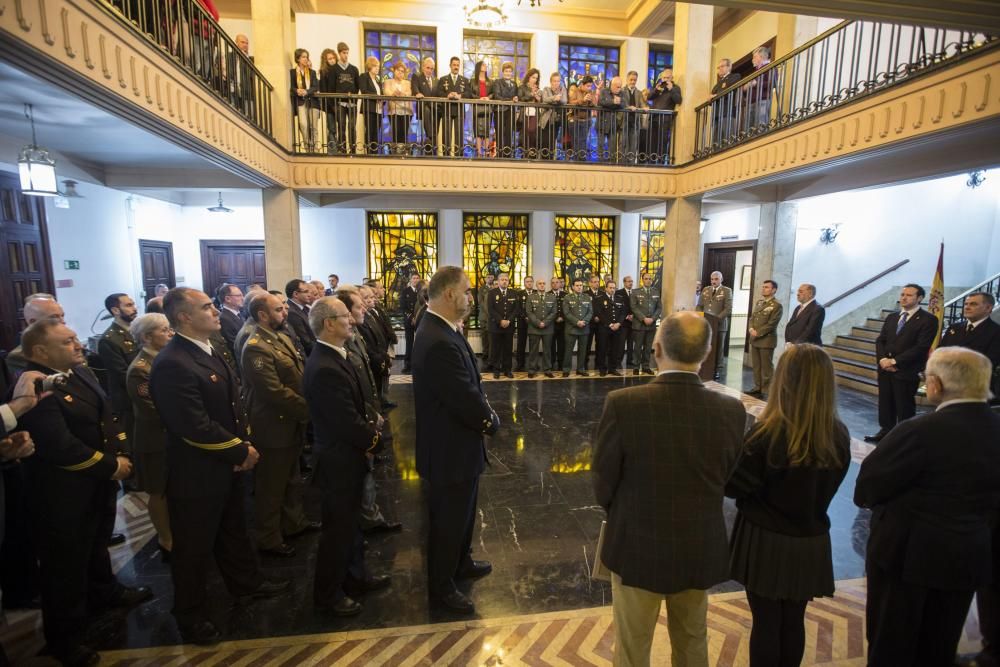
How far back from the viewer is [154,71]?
3350 mm

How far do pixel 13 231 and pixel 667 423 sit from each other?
254 inches

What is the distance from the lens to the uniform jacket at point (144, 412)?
2.53m

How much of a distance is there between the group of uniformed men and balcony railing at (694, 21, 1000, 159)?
2.40 m

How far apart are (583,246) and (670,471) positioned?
29.2ft

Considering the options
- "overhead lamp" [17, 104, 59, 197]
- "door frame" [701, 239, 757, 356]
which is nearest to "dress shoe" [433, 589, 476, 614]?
"overhead lamp" [17, 104, 59, 197]

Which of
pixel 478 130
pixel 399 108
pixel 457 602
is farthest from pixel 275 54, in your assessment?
pixel 457 602

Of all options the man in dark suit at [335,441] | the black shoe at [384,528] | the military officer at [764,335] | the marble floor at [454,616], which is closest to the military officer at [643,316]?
the military officer at [764,335]

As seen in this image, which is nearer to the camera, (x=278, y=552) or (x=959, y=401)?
(x=959, y=401)

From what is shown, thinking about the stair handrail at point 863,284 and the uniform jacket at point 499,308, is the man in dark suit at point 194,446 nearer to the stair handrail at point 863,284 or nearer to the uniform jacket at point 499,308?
the uniform jacket at point 499,308

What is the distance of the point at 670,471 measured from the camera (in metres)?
1.42

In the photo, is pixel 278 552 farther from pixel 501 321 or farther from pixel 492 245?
pixel 492 245

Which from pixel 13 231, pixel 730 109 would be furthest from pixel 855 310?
pixel 13 231

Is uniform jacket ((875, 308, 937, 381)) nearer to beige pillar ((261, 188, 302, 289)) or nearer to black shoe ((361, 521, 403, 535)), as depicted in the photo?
black shoe ((361, 521, 403, 535))

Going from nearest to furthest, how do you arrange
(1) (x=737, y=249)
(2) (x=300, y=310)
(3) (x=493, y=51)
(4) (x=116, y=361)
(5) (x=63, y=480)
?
(5) (x=63, y=480)
(4) (x=116, y=361)
(2) (x=300, y=310)
(3) (x=493, y=51)
(1) (x=737, y=249)
